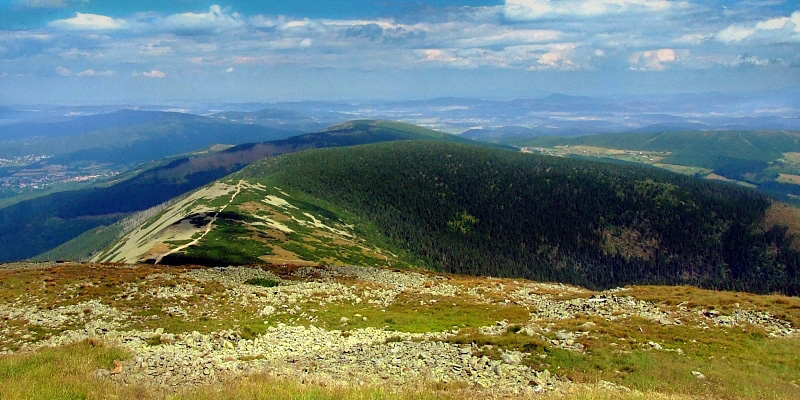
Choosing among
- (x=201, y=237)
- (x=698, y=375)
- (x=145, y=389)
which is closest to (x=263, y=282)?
(x=145, y=389)

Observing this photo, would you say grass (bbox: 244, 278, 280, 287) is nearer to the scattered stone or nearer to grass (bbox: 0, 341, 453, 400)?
grass (bbox: 0, 341, 453, 400)

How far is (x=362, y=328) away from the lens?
33.4 metres

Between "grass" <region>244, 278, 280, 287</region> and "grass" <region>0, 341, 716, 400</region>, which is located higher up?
"grass" <region>0, 341, 716, 400</region>

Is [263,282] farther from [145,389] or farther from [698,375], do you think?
[698,375]

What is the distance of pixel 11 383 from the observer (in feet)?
48.9

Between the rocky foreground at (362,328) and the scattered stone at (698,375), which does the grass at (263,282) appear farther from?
the scattered stone at (698,375)

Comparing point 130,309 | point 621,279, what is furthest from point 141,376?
point 621,279

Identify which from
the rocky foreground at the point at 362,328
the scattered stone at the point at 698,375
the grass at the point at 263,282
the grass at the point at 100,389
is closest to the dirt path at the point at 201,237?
the rocky foreground at the point at 362,328

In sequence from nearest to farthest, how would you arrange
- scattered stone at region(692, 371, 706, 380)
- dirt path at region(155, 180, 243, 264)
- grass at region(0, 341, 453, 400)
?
grass at region(0, 341, 453, 400) < scattered stone at region(692, 371, 706, 380) < dirt path at region(155, 180, 243, 264)

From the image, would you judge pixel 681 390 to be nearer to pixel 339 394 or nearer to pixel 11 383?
pixel 339 394

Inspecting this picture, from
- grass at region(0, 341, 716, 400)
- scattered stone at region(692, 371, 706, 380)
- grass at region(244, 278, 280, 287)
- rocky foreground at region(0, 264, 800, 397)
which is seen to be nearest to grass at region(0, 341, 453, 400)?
grass at region(0, 341, 716, 400)

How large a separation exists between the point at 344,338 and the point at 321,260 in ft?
212

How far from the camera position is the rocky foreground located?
71.7ft

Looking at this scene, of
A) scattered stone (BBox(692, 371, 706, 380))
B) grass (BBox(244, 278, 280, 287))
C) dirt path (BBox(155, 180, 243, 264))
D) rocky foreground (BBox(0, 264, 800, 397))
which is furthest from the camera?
dirt path (BBox(155, 180, 243, 264))
